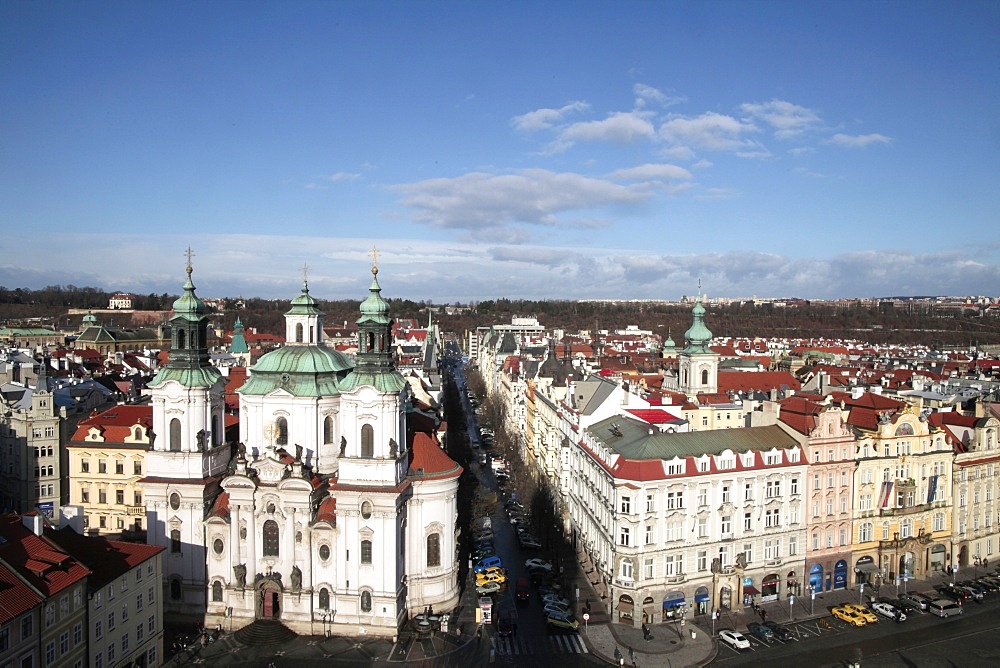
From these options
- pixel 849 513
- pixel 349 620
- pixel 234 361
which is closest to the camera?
pixel 349 620

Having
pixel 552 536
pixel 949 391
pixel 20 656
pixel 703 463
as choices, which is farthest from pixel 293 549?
pixel 949 391

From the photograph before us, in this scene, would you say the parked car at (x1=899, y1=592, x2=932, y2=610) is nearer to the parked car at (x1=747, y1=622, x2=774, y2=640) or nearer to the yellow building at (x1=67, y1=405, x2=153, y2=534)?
the parked car at (x1=747, y1=622, x2=774, y2=640)

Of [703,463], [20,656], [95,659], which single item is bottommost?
[95,659]

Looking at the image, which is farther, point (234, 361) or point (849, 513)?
point (234, 361)

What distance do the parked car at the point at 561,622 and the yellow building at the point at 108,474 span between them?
3121 cm

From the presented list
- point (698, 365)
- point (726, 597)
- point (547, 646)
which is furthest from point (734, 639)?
point (698, 365)

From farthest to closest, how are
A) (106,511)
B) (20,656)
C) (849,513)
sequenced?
(106,511) < (849,513) < (20,656)

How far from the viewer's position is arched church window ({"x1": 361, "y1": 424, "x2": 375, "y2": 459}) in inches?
1800

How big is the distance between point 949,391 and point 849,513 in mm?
34774

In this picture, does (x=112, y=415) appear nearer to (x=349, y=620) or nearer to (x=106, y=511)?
(x=106, y=511)

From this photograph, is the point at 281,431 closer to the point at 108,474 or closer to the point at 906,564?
the point at 108,474

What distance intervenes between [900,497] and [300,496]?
40.7 m

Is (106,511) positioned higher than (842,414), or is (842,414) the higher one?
(842,414)

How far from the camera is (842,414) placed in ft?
172
